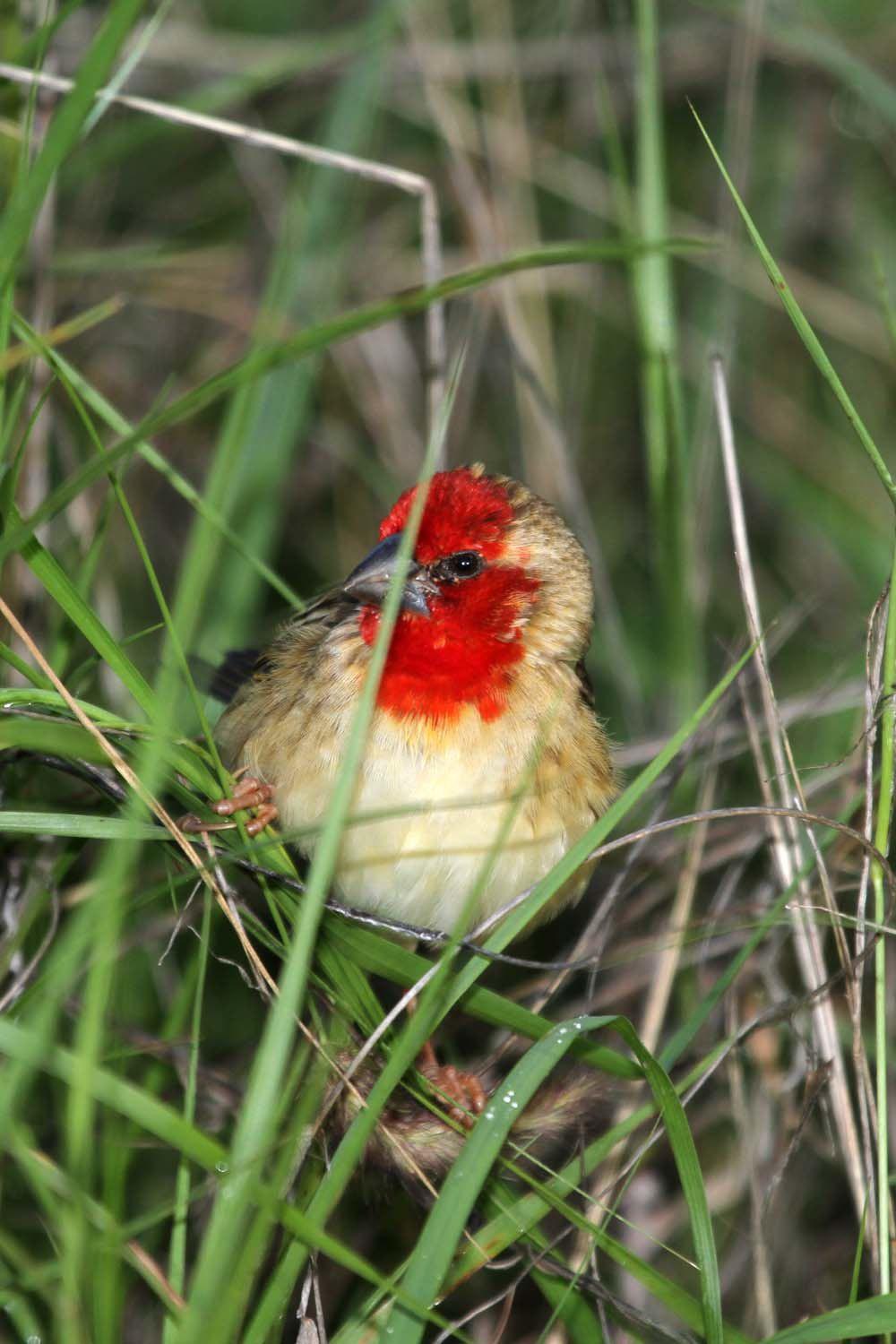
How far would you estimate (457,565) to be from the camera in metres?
2.51

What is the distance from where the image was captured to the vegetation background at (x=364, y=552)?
185 centimetres

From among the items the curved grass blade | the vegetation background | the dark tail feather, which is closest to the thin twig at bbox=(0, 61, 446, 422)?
the vegetation background

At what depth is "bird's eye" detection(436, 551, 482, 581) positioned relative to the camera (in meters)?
2.50

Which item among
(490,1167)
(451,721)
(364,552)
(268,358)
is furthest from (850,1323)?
(364,552)

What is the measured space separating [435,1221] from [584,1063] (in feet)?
1.76

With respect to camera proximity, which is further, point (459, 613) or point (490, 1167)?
point (459, 613)

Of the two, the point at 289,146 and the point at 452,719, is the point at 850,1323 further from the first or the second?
the point at 289,146

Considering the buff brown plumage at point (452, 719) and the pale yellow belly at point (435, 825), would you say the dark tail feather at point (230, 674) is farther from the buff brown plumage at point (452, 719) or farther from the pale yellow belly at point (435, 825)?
the pale yellow belly at point (435, 825)

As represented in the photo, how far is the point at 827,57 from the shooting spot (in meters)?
3.23

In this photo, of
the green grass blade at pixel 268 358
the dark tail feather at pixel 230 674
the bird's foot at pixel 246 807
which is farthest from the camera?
the dark tail feather at pixel 230 674

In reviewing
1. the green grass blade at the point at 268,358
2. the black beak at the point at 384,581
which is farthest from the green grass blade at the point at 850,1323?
the green grass blade at the point at 268,358

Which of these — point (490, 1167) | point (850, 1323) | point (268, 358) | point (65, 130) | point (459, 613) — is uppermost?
point (65, 130)

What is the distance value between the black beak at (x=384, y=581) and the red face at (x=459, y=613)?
1 cm

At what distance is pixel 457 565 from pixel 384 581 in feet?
0.67
